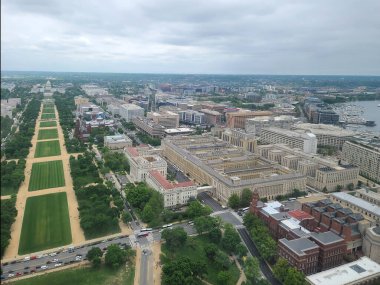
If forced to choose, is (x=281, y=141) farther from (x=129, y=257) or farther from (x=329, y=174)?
(x=129, y=257)

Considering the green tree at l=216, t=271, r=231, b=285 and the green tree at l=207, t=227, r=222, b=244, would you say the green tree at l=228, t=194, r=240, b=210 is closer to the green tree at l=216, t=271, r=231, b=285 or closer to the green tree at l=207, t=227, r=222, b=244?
the green tree at l=207, t=227, r=222, b=244

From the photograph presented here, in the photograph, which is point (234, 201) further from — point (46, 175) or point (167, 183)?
point (46, 175)

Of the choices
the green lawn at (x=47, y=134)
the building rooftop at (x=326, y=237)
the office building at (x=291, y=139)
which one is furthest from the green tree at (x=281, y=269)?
the green lawn at (x=47, y=134)

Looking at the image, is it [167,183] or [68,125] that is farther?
[68,125]

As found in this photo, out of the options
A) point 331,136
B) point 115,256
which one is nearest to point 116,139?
point 115,256

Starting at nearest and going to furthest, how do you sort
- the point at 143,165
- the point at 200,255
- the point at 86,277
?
the point at 86,277
the point at 200,255
the point at 143,165

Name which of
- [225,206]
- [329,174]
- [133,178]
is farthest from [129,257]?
[329,174]

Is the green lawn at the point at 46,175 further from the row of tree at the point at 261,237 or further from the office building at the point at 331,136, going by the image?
the office building at the point at 331,136
